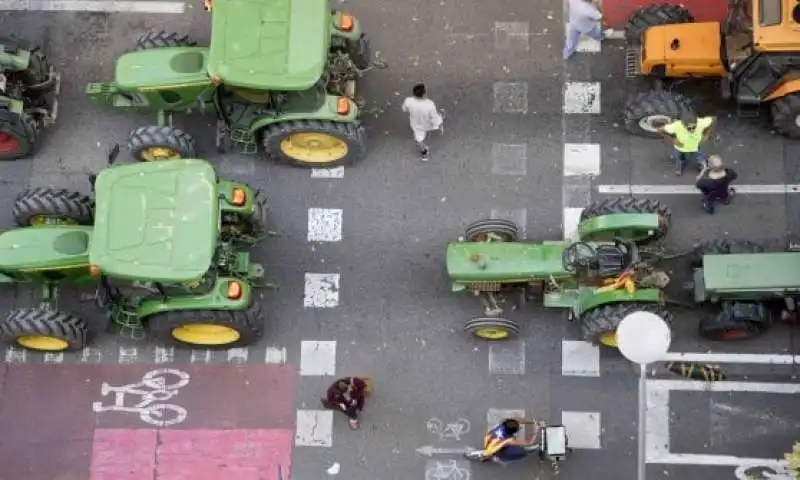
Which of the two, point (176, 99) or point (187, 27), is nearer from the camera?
point (176, 99)

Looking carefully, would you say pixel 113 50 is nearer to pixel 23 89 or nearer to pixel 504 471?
pixel 23 89

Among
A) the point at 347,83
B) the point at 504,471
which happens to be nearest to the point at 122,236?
the point at 347,83

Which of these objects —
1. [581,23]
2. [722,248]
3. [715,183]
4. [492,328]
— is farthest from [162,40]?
[722,248]

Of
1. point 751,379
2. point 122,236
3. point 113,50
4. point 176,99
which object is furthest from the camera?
point 113,50

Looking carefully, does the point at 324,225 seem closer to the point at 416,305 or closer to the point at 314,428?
the point at 416,305

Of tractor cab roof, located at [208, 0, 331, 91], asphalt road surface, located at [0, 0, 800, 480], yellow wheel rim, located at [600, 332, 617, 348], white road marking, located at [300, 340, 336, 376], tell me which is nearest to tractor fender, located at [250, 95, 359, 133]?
tractor cab roof, located at [208, 0, 331, 91]

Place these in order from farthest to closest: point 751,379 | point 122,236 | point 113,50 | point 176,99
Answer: point 113,50
point 176,99
point 751,379
point 122,236

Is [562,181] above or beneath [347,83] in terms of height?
beneath

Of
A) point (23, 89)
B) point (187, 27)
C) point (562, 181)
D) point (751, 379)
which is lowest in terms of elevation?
point (751, 379)
